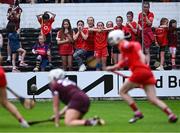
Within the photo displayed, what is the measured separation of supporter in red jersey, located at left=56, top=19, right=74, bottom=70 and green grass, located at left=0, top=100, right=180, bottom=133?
1831 mm

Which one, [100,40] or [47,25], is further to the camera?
[47,25]

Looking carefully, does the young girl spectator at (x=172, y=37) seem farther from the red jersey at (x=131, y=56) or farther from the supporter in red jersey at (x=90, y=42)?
the red jersey at (x=131, y=56)

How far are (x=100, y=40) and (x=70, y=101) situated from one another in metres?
9.26

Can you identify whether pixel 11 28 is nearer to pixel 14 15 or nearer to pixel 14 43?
pixel 14 43

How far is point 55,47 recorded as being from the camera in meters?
A: 28.1

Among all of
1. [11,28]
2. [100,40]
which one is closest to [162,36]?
[100,40]

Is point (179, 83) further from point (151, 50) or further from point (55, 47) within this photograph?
point (55, 47)

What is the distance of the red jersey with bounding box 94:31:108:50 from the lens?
83.2 ft

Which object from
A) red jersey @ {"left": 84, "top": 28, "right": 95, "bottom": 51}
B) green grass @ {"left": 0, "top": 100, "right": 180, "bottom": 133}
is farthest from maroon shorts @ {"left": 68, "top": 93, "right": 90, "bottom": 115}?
red jersey @ {"left": 84, "top": 28, "right": 95, "bottom": 51}

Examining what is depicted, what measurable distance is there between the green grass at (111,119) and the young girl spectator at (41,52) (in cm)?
175

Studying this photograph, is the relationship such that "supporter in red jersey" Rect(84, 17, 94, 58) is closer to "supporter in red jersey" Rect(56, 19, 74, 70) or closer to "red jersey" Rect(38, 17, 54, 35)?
"supporter in red jersey" Rect(56, 19, 74, 70)

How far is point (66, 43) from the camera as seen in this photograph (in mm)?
25219

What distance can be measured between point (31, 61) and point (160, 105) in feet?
34.2

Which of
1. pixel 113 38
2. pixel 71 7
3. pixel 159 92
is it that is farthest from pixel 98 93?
pixel 113 38
